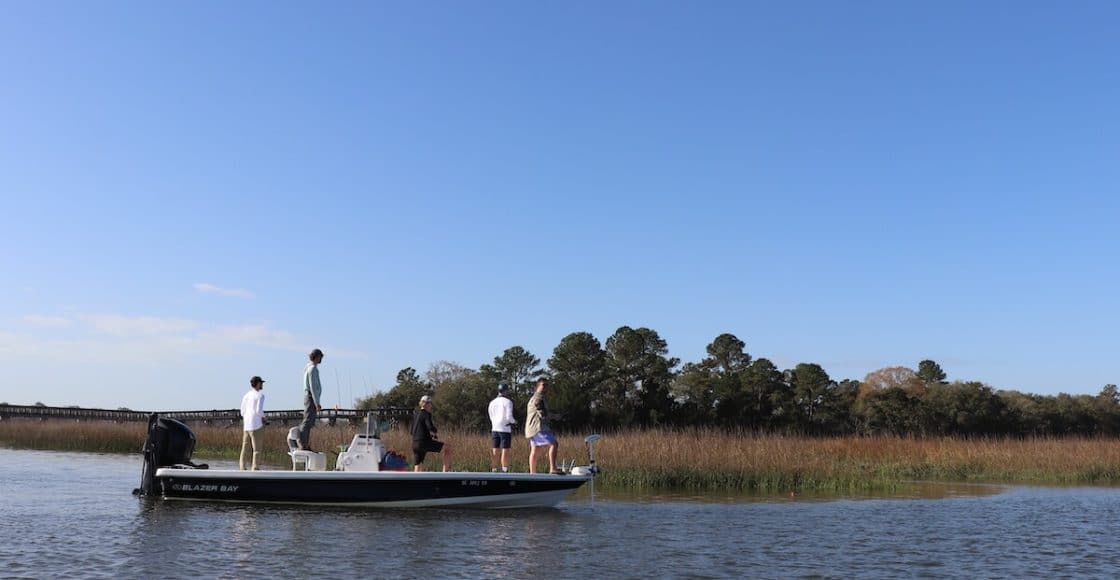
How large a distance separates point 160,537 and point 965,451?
83.2 feet

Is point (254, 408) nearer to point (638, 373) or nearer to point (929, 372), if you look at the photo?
point (638, 373)

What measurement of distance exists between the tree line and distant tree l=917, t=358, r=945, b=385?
13.1 metres

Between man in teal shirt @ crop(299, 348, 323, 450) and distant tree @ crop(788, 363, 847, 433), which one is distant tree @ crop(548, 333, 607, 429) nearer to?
distant tree @ crop(788, 363, 847, 433)

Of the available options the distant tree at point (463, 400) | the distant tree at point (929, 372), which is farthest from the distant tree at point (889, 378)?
the distant tree at point (463, 400)

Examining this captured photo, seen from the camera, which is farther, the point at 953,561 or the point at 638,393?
the point at 638,393

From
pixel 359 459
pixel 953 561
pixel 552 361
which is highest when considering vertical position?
pixel 552 361

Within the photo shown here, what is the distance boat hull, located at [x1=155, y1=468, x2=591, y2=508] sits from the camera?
17.0 m

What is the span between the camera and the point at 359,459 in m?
17.5

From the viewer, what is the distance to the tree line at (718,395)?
65.4 m

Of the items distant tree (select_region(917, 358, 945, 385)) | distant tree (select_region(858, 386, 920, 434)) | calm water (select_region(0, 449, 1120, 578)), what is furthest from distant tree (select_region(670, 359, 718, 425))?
calm water (select_region(0, 449, 1120, 578))

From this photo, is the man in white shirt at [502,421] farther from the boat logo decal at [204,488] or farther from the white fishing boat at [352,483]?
the boat logo decal at [204,488]

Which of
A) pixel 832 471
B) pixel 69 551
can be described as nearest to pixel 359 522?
pixel 69 551

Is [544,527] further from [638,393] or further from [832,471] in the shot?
[638,393]

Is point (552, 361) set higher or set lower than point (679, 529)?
higher
